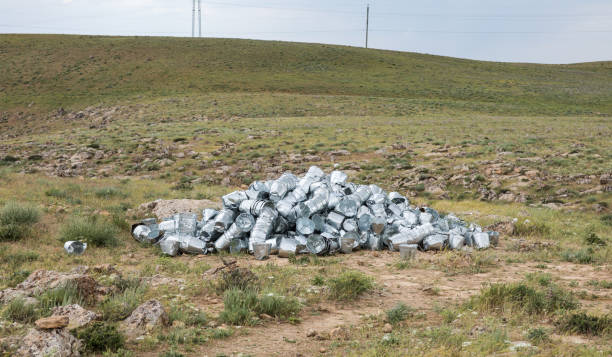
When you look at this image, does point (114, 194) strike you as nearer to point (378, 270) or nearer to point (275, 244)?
point (275, 244)

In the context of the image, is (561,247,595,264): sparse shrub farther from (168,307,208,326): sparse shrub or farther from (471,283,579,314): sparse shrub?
(168,307,208,326): sparse shrub

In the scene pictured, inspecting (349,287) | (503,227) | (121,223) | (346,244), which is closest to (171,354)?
(349,287)

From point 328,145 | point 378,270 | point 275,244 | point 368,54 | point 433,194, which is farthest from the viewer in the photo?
point 368,54

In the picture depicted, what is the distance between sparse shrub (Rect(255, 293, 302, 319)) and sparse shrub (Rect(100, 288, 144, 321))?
1.56 meters

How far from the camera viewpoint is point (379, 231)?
1071 cm

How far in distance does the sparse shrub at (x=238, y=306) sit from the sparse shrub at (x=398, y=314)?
1705 mm

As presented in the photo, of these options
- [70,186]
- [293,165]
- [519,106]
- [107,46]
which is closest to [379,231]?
[70,186]

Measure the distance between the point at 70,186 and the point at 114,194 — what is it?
1.70m

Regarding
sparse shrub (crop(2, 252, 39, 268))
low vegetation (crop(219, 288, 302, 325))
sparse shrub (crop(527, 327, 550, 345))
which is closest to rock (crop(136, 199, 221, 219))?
sparse shrub (crop(2, 252, 39, 268))

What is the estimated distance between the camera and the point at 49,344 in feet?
15.9

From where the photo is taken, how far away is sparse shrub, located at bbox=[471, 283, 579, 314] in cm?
647

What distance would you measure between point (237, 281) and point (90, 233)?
4313 mm

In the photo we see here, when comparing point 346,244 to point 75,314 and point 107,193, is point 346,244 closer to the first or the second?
point 75,314

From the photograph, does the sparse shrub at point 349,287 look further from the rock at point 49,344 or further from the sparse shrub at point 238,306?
the rock at point 49,344
